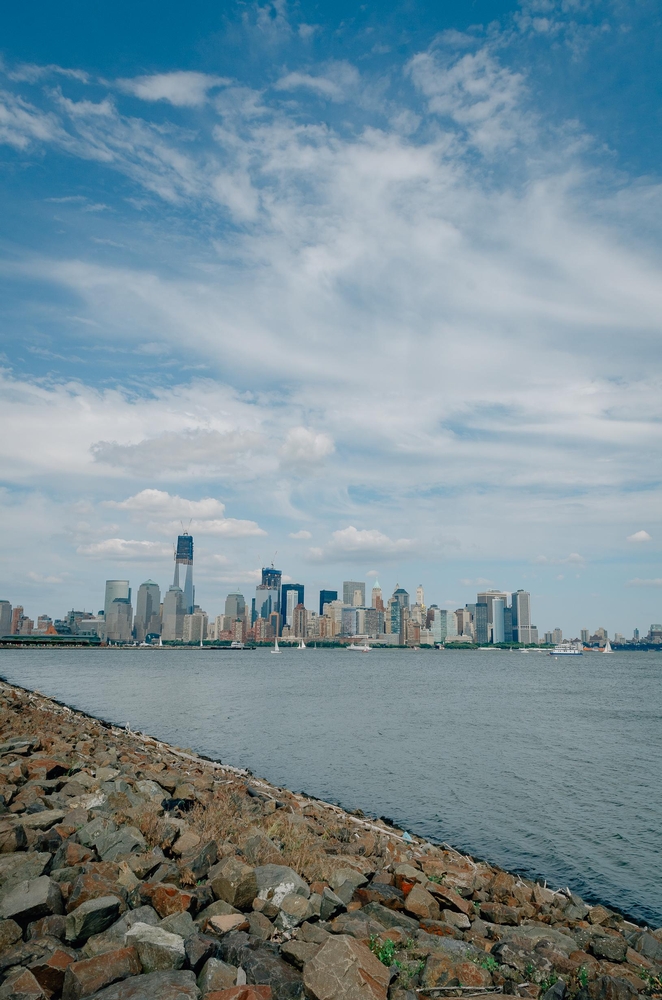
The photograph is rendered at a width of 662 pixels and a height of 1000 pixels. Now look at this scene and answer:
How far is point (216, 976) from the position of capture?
25.4 ft

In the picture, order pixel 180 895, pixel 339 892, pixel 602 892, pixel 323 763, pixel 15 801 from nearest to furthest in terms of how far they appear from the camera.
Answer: pixel 180 895 → pixel 339 892 → pixel 15 801 → pixel 602 892 → pixel 323 763

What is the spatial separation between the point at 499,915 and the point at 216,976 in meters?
8.10

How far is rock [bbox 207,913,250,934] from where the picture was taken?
30.6 ft

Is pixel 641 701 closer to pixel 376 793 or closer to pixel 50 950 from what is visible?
pixel 376 793

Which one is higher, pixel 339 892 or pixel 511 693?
pixel 339 892

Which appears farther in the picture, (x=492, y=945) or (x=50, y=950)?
(x=492, y=945)

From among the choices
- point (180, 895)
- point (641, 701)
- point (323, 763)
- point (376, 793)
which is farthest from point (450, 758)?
point (641, 701)

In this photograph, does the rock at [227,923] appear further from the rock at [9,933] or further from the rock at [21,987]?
the rock at [21,987]

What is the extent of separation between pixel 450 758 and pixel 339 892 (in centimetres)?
2962

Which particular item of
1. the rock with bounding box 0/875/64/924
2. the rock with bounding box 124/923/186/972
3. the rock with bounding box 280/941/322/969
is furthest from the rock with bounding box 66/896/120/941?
the rock with bounding box 280/941/322/969

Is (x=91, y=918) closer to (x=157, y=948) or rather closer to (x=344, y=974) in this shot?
(x=157, y=948)

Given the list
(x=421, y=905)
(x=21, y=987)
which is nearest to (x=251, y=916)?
(x=21, y=987)

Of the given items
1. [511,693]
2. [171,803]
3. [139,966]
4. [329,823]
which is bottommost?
[511,693]

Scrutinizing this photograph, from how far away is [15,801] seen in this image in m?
14.9
